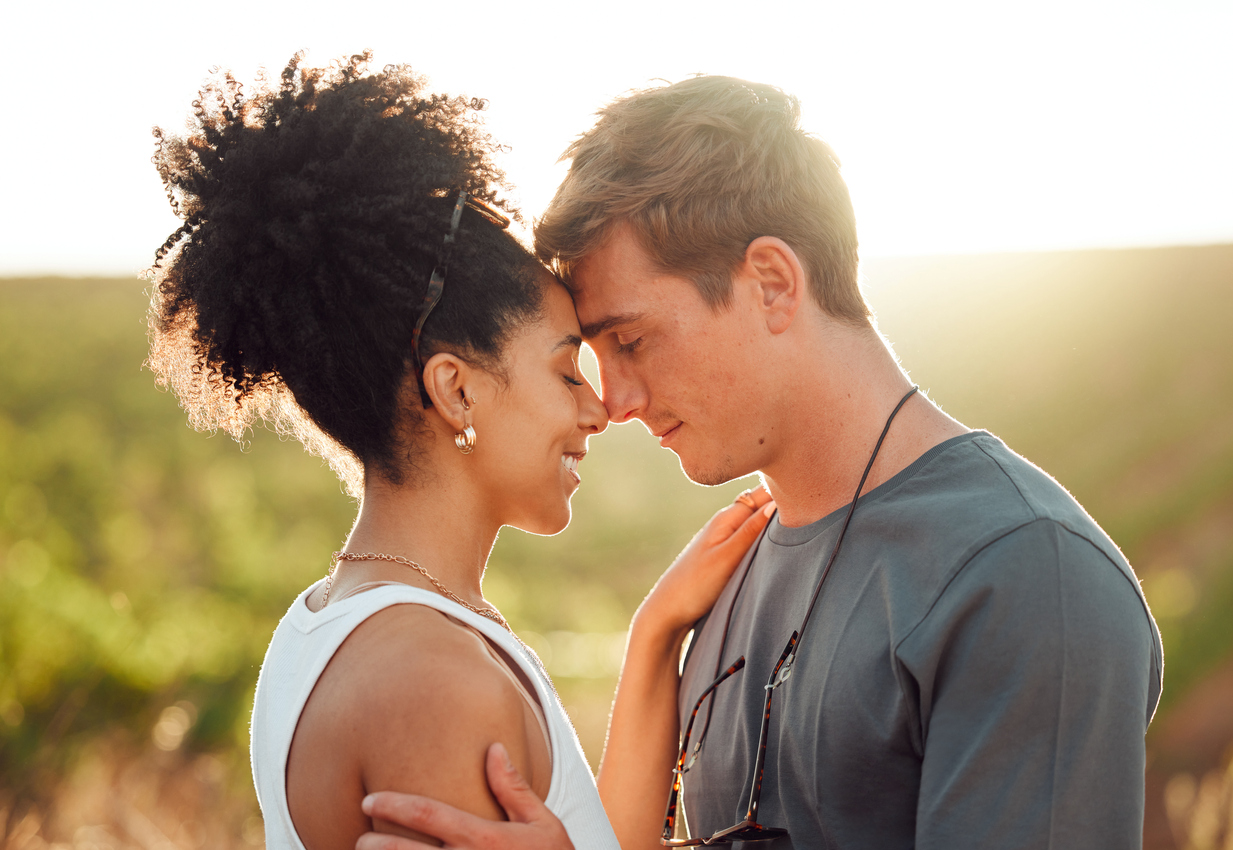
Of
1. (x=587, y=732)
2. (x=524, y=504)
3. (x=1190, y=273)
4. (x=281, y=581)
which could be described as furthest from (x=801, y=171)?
(x=1190, y=273)

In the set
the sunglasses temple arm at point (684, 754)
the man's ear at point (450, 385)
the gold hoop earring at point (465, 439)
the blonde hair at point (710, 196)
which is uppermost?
the blonde hair at point (710, 196)

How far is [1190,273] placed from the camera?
63.4 feet

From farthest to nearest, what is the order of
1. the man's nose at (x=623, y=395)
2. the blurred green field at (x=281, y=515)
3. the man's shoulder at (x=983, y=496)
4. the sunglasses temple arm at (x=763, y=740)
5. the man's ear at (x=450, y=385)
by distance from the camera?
the blurred green field at (x=281, y=515), the man's nose at (x=623, y=395), the sunglasses temple arm at (x=763, y=740), the man's ear at (x=450, y=385), the man's shoulder at (x=983, y=496)

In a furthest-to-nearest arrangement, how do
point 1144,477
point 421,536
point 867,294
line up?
point 1144,477, point 867,294, point 421,536

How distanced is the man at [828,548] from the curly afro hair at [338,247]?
0.96 ft

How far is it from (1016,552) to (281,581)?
302 inches

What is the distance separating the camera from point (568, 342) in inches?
74.1

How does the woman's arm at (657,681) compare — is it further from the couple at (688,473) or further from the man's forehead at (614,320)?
the man's forehead at (614,320)

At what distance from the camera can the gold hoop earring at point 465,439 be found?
66.9 inches

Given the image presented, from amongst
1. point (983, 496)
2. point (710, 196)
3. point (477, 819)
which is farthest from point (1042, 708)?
point (710, 196)

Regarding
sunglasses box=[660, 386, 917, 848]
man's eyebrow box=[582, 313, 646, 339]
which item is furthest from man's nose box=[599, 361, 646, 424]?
sunglasses box=[660, 386, 917, 848]

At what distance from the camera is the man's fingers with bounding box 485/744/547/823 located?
4.39 feet

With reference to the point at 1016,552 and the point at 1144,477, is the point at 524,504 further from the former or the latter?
the point at 1144,477

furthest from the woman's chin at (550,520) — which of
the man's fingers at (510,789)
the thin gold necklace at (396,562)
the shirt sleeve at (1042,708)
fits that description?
the shirt sleeve at (1042,708)
